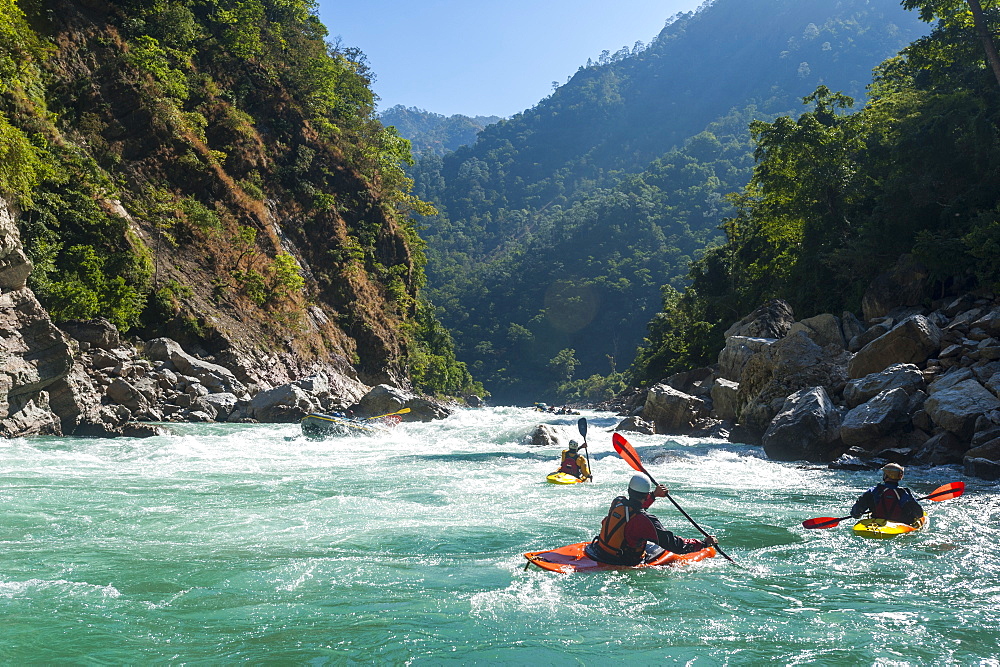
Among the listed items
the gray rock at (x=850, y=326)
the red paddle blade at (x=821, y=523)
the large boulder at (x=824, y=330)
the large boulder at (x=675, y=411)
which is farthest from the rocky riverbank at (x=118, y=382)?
the gray rock at (x=850, y=326)

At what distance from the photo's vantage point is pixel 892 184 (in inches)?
675

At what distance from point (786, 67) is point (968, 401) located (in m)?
166

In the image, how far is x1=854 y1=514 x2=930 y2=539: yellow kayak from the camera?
6.97 m

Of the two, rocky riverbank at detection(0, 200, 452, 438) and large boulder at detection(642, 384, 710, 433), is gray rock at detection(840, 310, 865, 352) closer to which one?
large boulder at detection(642, 384, 710, 433)

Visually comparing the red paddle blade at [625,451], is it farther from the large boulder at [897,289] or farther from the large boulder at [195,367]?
the large boulder at [195,367]

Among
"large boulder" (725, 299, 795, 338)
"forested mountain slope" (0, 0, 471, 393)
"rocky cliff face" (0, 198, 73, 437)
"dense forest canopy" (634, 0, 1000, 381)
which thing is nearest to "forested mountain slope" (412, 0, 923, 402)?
"forested mountain slope" (0, 0, 471, 393)

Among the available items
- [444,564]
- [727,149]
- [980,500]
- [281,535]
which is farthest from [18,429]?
[727,149]

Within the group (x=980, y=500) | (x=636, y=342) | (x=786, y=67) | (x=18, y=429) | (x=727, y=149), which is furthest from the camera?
(x=786, y=67)

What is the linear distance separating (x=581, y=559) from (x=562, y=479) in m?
4.34

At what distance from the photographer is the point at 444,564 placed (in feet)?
20.5

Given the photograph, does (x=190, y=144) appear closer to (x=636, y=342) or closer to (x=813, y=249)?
(x=813, y=249)

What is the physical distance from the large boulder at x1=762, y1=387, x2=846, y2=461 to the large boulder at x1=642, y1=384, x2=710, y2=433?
5.43m

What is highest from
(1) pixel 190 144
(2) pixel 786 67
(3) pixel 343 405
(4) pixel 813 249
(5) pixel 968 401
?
(2) pixel 786 67

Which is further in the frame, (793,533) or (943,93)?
(943,93)
